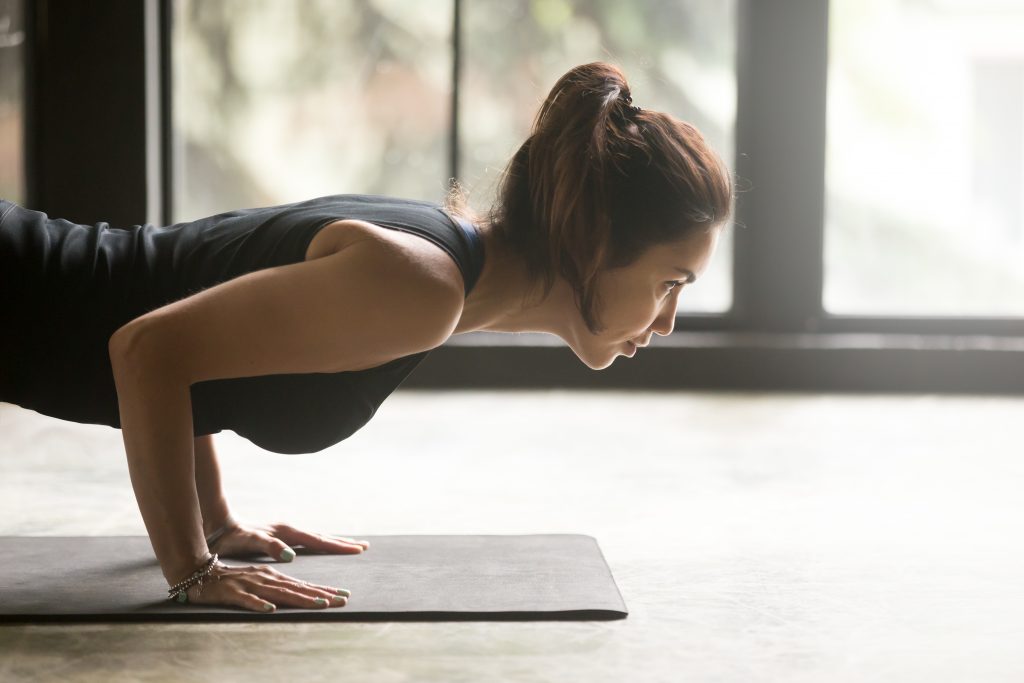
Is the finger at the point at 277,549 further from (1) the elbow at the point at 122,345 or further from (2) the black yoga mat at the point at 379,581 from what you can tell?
(1) the elbow at the point at 122,345

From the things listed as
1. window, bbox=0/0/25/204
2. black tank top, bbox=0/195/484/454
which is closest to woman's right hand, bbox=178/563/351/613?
black tank top, bbox=0/195/484/454

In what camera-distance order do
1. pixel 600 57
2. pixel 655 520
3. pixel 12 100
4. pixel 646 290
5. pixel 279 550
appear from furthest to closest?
pixel 600 57 < pixel 12 100 < pixel 655 520 < pixel 279 550 < pixel 646 290

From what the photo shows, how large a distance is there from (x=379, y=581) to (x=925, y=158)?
3.78 meters

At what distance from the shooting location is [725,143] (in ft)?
15.3

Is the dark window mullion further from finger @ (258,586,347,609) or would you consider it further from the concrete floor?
finger @ (258,586,347,609)

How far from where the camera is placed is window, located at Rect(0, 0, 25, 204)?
4.39 metres

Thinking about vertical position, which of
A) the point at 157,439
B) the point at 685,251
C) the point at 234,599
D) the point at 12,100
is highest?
the point at 12,100

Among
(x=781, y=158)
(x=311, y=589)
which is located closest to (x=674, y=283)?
(x=311, y=589)

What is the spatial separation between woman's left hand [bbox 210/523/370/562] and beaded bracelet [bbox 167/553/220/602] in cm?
27

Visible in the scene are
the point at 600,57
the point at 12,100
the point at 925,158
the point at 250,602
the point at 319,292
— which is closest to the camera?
the point at 319,292

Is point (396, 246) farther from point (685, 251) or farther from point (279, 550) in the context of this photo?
point (279, 550)

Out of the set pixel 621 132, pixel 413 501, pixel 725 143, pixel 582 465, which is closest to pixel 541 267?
pixel 621 132

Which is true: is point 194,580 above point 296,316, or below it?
below

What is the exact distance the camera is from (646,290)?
1616 millimetres
